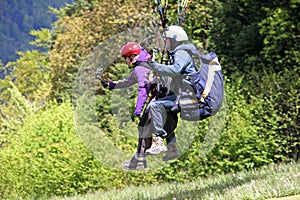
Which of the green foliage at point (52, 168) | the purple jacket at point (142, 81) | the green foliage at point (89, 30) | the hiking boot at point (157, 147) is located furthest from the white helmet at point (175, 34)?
the green foliage at point (89, 30)

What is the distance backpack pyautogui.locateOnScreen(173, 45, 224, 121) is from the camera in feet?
20.4

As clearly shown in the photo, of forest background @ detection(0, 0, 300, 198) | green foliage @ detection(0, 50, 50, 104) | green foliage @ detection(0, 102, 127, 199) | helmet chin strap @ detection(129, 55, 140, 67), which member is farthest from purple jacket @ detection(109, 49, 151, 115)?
green foliage @ detection(0, 50, 50, 104)

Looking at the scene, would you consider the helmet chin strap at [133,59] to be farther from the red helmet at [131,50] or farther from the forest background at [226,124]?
the forest background at [226,124]

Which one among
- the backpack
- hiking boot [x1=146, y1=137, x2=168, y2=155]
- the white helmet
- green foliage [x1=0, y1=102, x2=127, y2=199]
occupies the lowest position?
green foliage [x1=0, y1=102, x2=127, y2=199]

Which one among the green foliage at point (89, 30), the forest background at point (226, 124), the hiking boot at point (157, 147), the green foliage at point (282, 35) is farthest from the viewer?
the green foliage at point (89, 30)

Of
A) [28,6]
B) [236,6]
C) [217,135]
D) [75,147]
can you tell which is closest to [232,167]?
[217,135]

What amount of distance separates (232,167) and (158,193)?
554 centimetres

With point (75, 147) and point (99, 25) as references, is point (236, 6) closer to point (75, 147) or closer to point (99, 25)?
point (99, 25)

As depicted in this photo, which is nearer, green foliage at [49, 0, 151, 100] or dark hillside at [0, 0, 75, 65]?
green foliage at [49, 0, 151, 100]

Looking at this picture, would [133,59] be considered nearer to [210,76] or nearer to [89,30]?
[210,76]

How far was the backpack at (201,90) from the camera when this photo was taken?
6.22m

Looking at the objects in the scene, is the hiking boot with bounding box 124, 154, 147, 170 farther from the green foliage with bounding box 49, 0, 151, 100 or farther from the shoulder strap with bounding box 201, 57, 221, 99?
the green foliage with bounding box 49, 0, 151, 100

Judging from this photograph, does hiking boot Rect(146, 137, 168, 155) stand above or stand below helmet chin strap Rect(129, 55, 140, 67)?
below

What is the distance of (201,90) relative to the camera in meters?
6.26
